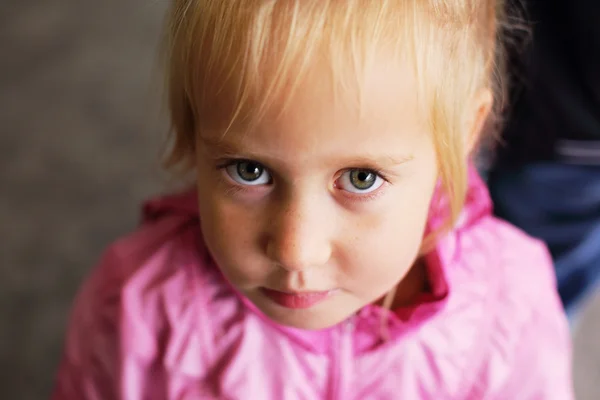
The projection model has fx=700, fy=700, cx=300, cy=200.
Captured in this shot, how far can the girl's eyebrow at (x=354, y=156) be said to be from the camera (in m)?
0.52

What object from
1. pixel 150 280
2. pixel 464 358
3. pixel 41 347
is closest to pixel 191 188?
pixel 150 280

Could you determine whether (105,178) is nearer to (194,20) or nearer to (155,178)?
(155,178)

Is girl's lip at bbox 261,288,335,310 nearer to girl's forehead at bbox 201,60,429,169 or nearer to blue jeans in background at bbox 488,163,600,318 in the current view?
girl's forehead at bbox 201,60,429,169

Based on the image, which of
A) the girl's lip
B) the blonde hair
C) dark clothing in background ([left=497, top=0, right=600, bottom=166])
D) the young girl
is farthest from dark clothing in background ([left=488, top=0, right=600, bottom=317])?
the girl's lip

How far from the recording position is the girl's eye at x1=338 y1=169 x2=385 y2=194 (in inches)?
21.5

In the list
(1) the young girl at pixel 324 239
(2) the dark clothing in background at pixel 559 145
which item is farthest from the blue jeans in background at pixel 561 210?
(1) the young girl at pixel 324 239

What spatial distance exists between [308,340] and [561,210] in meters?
0.45

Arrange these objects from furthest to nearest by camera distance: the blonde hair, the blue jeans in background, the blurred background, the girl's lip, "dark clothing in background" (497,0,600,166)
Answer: the blurred background, the blue jeans in background, "dark clothing in background" (497,0,600,166), the girl's lip, the blonde hair

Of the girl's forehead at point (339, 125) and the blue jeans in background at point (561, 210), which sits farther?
the blue jeans in background at point (561, 210)

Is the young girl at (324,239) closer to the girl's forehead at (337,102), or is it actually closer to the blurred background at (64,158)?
the girl's forehead at (337,102)

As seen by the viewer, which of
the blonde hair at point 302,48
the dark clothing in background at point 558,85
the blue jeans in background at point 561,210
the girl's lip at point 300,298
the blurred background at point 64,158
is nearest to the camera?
the blonde hair at point 302,48

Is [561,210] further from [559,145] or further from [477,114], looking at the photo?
[477,114]

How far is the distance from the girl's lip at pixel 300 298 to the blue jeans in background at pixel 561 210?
0.42 meters

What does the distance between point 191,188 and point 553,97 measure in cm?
44
